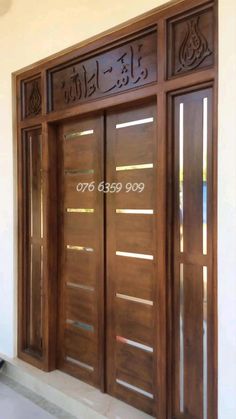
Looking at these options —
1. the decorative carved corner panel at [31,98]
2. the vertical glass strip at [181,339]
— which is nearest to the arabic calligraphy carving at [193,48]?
the vertical glass strip at [181,339]

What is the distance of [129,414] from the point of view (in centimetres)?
225

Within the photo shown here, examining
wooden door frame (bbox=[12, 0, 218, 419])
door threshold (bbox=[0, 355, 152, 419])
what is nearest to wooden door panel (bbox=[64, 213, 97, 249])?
wooden door frame (bbox=[12, 0, 218, 419])

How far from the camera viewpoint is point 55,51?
2.62 metres

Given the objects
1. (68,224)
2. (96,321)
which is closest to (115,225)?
(68,224)

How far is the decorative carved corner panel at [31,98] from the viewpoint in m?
2.85

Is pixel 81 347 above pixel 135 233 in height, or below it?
below

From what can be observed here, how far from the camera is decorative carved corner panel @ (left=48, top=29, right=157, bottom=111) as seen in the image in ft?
6.98

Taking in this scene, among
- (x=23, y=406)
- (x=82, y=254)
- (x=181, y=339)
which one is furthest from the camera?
(x=82, y=254)

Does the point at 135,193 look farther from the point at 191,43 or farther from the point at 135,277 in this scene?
the point at 191,43

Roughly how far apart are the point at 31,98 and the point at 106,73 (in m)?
0.85

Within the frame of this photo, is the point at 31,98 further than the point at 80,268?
Yes

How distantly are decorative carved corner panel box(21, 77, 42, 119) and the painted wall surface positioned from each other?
144 millimetres

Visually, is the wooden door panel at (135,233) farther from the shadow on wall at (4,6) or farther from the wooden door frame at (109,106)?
the shadow on wall at (4,6)

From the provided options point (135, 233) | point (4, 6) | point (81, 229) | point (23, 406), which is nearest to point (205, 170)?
point (135, 233)
